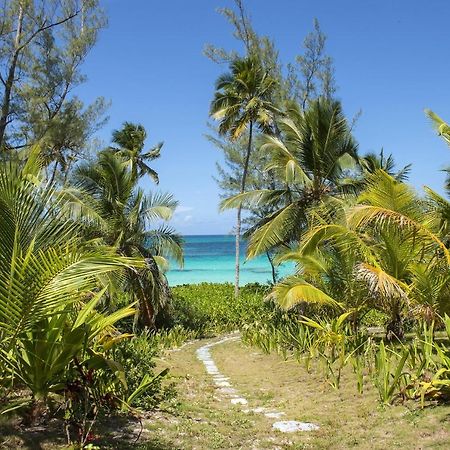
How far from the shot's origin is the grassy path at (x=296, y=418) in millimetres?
4777

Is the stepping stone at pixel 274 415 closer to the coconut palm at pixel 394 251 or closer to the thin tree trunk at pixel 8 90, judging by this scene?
the coconut palm at pixel 394 251


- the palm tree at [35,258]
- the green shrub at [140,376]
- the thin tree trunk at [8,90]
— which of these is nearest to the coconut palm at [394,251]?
the green shrub at [140,376]

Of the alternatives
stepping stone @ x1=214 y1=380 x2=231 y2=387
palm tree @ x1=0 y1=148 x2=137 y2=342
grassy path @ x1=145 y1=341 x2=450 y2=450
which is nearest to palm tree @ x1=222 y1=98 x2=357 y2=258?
stepping stone @ x1=214 y1=380 x2=231 y2=387

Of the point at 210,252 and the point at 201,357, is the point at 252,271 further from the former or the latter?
the point at 201,357

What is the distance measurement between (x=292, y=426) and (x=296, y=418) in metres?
0.41

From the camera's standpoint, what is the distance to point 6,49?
536 inches

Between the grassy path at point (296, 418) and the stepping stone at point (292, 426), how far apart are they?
0.10 meters

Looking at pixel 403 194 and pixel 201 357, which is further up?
pixel 403 194

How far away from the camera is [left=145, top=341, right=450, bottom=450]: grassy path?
478cm

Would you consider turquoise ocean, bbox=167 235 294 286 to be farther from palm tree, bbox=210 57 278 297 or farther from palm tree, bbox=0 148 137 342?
palm tree, bbox=0 148 137 342

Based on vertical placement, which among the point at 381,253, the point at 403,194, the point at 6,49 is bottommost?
the point at 381,253

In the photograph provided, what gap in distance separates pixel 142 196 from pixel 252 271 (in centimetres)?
4929

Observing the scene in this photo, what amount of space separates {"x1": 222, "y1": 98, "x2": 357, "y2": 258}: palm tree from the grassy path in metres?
6.74

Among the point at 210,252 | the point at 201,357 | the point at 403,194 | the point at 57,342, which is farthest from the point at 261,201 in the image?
the point at 210,252
